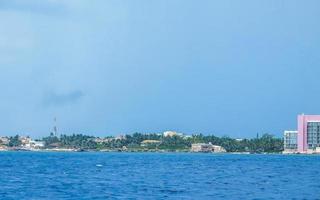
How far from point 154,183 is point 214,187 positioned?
24.1ft

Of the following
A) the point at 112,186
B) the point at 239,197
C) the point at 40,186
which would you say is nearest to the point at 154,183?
the point at 112,186

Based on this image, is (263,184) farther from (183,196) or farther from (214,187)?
(183,196)

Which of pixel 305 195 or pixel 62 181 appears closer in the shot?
pixel 305 195

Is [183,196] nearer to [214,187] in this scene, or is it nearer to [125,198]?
[125,198]

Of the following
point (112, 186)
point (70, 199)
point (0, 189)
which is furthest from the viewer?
point (112, 186)

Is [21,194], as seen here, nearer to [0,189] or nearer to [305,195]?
[0,189]

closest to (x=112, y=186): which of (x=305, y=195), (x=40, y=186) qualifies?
(x=40, y=186)

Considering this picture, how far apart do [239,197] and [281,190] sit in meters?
8.83

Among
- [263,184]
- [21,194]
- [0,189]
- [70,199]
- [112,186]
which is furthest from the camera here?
[263,184]

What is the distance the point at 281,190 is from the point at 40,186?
19788 mm

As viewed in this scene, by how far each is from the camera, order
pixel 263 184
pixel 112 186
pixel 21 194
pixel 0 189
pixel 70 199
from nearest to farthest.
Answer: pixel 70 199 < pixel 21 194 < pixel 0 189 < pixel 112 186 < pixel 263 184

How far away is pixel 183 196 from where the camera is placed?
58125 mm

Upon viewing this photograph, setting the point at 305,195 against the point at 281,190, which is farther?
the point at 281,190

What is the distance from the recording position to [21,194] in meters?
58.4
